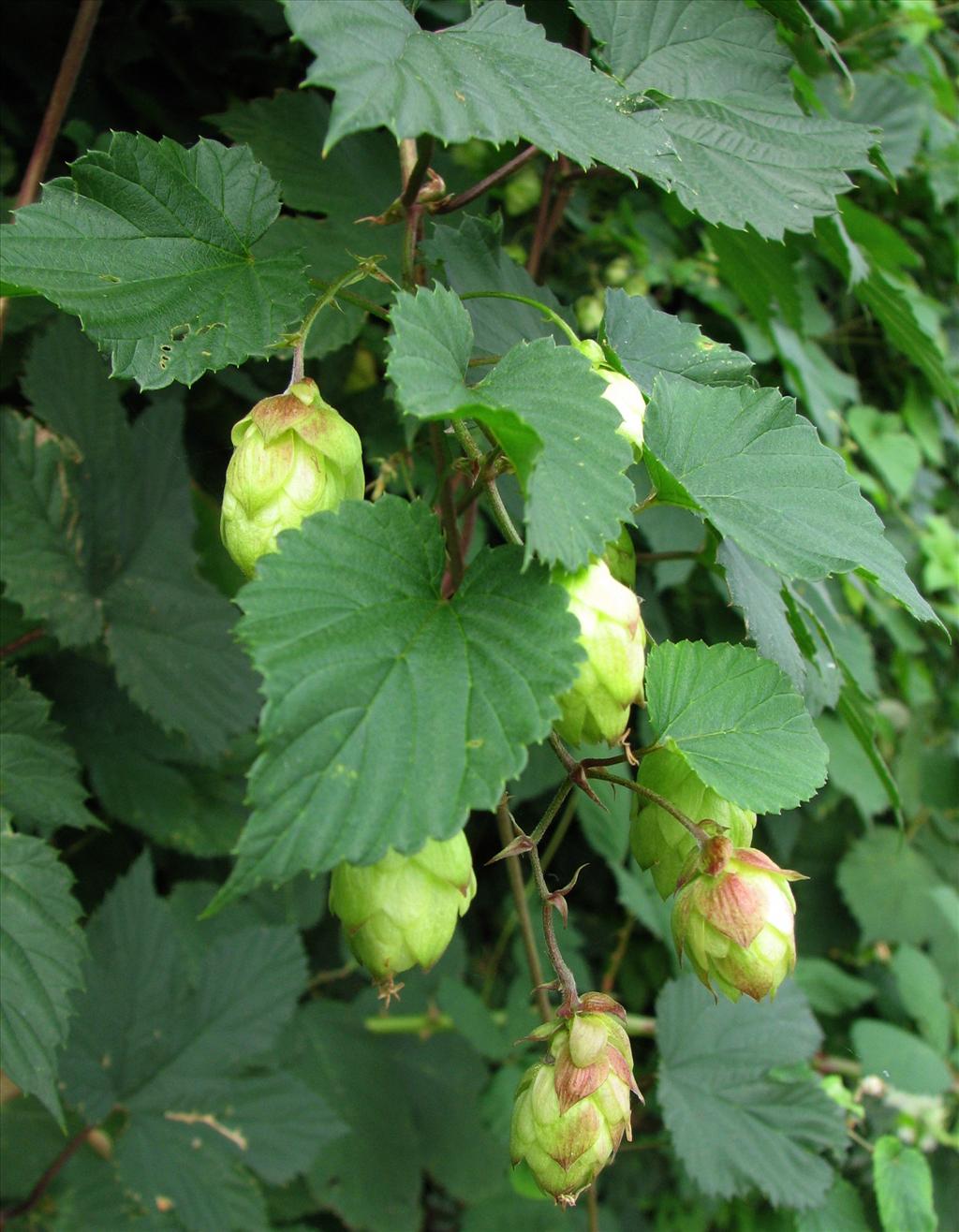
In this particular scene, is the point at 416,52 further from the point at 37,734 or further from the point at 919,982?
the point at 919,982

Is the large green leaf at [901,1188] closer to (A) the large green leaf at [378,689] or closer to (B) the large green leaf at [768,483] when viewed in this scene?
(B) the large green leaf at [768,483]

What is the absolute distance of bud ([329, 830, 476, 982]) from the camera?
511 mm

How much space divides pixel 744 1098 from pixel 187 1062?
717 mm

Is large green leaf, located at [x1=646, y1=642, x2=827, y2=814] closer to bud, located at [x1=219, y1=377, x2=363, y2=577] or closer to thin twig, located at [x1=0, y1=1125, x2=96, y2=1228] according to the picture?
bud, located at [x1=219, y1=377, x2=363, y2=577]

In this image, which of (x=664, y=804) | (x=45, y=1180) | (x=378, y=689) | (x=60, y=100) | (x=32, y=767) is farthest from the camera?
(x=45, y=1180)

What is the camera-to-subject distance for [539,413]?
0.52 meters

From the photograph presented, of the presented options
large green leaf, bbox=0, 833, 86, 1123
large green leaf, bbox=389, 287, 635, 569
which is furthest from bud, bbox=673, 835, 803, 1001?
large green leaf, bbox=0, 833, 86, 1123

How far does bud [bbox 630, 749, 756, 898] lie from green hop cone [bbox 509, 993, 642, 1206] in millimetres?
104

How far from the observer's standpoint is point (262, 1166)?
117cm

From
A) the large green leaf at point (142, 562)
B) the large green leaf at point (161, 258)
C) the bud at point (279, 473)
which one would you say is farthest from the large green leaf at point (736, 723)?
the large green leaf at point (142, 562)

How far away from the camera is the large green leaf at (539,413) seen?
18.8 inches

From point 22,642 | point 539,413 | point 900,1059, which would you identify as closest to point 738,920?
point 539,413

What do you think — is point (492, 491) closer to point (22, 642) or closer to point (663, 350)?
point (663, 350)

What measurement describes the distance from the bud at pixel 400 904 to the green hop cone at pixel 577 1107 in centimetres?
11
